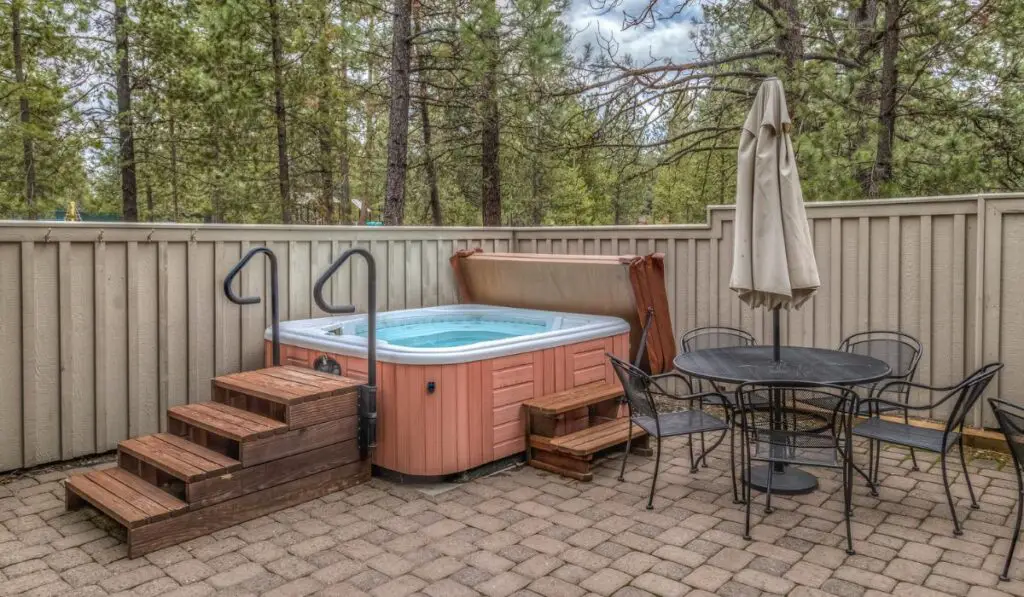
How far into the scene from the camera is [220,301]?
448cm

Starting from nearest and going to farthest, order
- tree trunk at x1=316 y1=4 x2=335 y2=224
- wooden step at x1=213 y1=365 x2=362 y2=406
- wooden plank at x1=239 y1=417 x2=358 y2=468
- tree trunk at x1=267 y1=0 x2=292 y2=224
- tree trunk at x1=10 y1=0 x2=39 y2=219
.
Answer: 1. wooden plank at x1=239 y1=417 x2=358 y2=468
2. wooden step at x1=213 y1=365 x2=362 y2=406
3. tree trunk at x1=10 y1=0 x2=39 y2=219
4. tree trunk at x1=267 y1=0 x2=292 y2=224
5. tree trunk at x1=316 y1=4 x2=335 y2=224

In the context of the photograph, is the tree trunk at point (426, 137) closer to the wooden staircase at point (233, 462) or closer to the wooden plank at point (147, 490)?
the wooden staircase at point (233, 462)

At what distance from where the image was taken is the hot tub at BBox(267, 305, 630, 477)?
363cm

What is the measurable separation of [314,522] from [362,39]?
23.6 ft

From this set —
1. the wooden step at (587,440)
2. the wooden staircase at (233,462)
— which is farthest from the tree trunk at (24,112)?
the wooden step at (587,440)

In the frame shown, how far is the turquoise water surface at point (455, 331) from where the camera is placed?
5434 mm

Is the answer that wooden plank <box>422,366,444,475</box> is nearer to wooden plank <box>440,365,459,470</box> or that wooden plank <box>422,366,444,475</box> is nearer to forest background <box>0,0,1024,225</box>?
wooden plank <box>440,365,459,470</box>

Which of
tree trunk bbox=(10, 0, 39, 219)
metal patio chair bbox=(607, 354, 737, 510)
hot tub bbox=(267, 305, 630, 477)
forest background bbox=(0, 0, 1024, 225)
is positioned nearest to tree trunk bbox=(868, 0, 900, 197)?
forest background bbox=(0, 0, 1024, 225)

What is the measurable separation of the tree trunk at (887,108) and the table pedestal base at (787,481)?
350 cm

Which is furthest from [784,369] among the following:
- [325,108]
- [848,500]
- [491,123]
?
[325,108]

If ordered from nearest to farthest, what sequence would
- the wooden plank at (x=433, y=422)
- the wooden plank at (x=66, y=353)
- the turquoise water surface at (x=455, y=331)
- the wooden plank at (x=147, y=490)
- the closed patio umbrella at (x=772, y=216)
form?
1. the wooden plank at (x=147, y=490)
2. the closed patio umbrella at (x=772, y=216)
3. the wooden plank at (x=433, y=422)
4. the wooden plank at (x=66, y=353)
5. the turquoise water surface at (x=455, y=331)

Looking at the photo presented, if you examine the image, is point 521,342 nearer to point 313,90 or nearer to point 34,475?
point 34,475

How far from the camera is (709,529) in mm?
3055

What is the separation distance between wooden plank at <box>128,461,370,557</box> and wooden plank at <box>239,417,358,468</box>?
0.15 m
